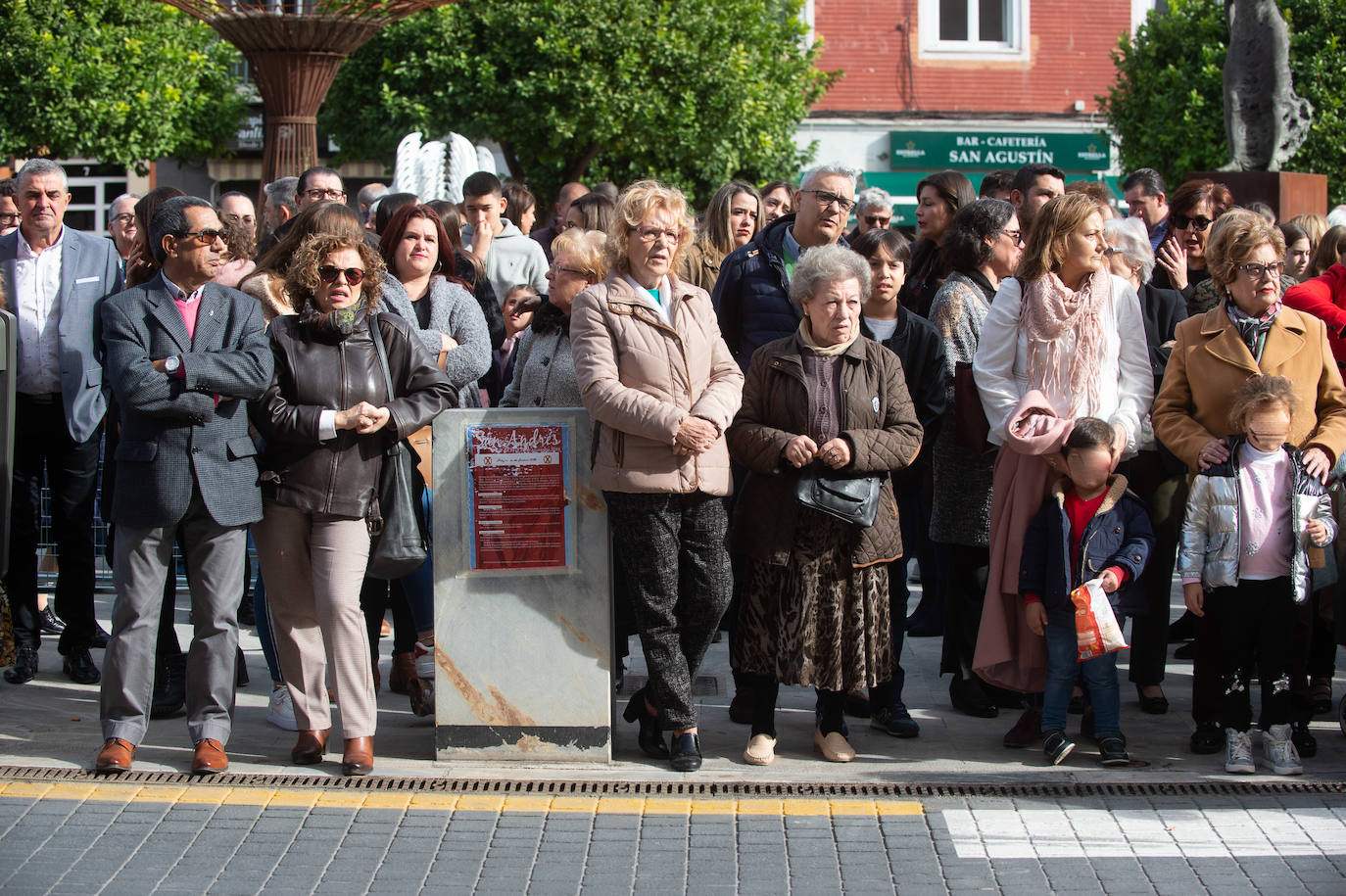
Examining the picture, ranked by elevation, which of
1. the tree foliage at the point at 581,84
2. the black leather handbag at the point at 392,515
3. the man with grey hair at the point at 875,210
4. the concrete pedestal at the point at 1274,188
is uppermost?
the tree foliage at the point at 581,84

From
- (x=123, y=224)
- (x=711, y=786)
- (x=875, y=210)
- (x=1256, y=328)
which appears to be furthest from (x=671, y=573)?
(x=123, y=224)

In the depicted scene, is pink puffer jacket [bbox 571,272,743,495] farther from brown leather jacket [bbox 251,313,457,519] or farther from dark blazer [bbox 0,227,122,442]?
dark blazer [bbox 0,227,122,442]

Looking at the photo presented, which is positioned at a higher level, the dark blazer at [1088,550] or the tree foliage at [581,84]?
the tree foliage at [581,84]

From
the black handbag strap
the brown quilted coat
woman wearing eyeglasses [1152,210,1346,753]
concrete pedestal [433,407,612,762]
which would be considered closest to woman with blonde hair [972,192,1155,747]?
woman wearing eyeglasses [1152,210,1346,753]

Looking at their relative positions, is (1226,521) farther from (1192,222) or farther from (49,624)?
(49,624)

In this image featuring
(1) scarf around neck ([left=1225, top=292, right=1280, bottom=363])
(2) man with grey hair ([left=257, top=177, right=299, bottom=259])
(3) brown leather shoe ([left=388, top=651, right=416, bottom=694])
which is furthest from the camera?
(2) man with grey hair ([left=257, top=177, right=299, bottom=259])

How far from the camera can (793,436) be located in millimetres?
5664

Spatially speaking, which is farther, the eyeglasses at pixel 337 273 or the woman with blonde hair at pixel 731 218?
the woman with blonde hair at pixel 731 218

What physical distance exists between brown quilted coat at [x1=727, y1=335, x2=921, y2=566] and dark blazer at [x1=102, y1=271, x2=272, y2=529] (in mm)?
1778

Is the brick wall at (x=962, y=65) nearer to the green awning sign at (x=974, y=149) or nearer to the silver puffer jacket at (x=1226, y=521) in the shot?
the green awning sign at (x=974, y=149)

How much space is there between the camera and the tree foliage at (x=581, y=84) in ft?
68.5

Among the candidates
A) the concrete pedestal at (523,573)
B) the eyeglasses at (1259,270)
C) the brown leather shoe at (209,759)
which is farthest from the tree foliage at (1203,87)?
the brown leather shoe at (209,759)

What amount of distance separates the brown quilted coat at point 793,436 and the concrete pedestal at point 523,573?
576 millimetres

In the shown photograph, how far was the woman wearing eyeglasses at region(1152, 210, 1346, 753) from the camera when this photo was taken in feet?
19.5
